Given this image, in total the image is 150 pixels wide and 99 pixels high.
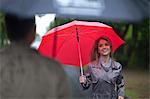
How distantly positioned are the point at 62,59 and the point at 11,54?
346 centimetres

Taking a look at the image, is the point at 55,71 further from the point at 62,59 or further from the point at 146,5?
the point at 62,59

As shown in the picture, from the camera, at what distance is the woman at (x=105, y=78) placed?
487 cm

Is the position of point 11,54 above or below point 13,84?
above

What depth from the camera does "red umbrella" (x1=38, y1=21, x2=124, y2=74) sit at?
563cm

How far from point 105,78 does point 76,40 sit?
3.31ft

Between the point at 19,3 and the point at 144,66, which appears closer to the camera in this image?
the point at 19,3

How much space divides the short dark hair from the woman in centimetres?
246

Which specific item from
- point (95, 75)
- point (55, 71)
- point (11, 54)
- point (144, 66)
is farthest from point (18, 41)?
point (144, 66)

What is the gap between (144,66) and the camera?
23.5 m

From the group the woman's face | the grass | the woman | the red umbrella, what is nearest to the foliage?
the grass

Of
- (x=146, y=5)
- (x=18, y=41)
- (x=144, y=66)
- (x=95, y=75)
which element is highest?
(x=146, y=5)

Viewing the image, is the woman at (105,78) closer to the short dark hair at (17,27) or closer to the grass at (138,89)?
the short dark hair at (17,27)

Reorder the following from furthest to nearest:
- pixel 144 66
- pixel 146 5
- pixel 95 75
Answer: pixel 144 66, pixel 95 75, pixel 146 5

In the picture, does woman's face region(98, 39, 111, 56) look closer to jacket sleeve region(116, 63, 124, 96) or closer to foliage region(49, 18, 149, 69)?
jacket sleeve region(116, 63, 124, 96)
